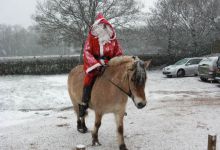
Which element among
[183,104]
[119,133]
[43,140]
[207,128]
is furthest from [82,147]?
[183,104]

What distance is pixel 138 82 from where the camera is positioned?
5270 millimetres

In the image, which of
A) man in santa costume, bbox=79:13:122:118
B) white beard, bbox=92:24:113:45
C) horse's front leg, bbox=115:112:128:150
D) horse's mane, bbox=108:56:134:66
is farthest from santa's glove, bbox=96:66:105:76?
horse's front leg, bbox=115:112:128:150

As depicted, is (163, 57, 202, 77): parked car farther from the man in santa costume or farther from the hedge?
the man in santa costume

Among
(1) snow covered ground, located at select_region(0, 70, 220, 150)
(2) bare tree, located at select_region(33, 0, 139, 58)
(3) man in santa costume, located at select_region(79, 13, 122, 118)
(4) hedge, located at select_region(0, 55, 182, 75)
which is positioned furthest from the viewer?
(2) bare tree, located at select_region(33, 0, 139, 58)

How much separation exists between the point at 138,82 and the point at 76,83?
2411 mm

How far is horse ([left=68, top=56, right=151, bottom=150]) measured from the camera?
527cm

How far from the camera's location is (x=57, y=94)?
52.0 feet

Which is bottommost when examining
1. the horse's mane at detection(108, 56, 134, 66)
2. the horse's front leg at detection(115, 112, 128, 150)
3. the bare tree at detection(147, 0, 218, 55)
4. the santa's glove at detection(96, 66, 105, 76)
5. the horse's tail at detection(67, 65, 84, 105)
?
the horse's front leg at detection(115, 112, 128, 150)

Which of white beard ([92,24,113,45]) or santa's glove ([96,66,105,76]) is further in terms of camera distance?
white beard ([92,24,113,45])

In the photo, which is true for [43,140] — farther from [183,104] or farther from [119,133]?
[183,104]

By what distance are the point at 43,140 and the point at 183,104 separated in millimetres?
6269

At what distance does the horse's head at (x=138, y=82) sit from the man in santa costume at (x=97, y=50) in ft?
3.63

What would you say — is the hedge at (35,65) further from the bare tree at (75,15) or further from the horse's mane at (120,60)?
the horse's mane at (120,60)

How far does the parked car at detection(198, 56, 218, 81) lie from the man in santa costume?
13496 mm
